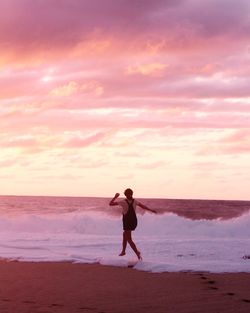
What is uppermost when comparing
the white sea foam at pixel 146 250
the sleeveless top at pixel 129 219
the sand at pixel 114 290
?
the sleeveless top at pixel 129 219

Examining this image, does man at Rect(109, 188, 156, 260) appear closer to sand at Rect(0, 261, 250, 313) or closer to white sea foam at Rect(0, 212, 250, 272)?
white sea foam at Rect(0, 212, 250, 272)

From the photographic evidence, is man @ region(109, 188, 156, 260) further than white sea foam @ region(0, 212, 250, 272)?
Yes

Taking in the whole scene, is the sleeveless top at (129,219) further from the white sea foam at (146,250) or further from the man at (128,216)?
the white sea foam at (146,250)

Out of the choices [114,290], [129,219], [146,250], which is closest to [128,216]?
[129,219]

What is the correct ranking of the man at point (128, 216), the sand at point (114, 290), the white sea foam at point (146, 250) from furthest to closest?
1. the man at point (128, 216)
2. the white sea foam at point (146, 250)
3. the sand at point (114, 290)

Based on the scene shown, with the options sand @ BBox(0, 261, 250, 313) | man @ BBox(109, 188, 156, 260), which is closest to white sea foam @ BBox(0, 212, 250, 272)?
man @ BBox(109, 188, 156, 260)

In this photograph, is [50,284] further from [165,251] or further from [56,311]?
[165,251]

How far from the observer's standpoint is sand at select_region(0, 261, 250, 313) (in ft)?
26.1

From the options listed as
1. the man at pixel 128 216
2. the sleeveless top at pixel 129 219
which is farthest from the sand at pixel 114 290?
the sleeveless top at pixel 129 219

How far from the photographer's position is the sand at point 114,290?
795cm

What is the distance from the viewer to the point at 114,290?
9406 millimetres

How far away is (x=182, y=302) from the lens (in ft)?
27.4

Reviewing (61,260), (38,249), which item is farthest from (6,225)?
(61,260)

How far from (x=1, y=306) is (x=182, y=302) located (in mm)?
2660
